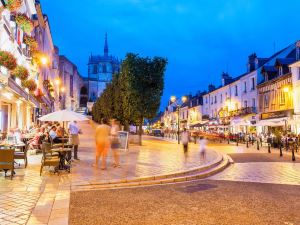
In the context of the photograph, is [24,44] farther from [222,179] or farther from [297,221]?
[297,221]

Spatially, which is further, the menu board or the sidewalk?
the menu board

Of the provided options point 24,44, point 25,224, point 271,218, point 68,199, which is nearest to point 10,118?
point 24,44

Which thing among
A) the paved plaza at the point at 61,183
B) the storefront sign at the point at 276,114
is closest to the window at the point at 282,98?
the storefront sign at the point at 276,114

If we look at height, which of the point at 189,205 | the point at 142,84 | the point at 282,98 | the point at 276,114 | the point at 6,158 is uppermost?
the point at 142,84

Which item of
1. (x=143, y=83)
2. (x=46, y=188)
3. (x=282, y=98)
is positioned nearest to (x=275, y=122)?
(x=282, y=98)

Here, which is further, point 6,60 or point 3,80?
point 3,80

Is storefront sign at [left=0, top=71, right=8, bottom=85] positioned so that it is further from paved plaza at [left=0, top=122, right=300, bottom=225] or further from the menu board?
the menu board

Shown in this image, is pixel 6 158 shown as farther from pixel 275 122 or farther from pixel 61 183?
pixel 275 122

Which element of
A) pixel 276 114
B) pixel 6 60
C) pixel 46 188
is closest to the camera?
pixel 46 188

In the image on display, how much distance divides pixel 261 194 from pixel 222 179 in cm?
240

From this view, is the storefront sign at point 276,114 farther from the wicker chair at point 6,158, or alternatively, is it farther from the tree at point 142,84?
the wicker chair at point 6,158

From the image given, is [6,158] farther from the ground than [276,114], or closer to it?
closer to it

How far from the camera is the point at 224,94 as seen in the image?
1848 inches

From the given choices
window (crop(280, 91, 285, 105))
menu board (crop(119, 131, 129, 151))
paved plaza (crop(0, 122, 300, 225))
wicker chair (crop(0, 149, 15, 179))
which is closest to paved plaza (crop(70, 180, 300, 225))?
paved plaza (crop(0, 122, 300, 225))
